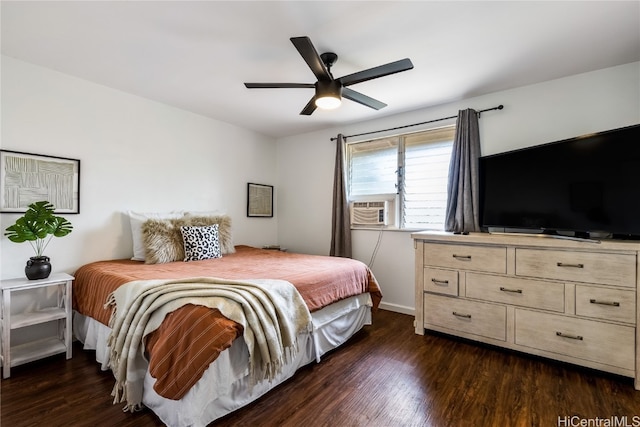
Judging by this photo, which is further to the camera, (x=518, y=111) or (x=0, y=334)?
(x=518, y=111)

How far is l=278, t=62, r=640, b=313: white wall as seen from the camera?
248 centimetres

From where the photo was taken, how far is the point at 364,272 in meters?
2.84

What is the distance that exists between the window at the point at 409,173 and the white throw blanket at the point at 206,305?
2.21 metres

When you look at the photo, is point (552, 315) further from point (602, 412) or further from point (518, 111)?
point (518, 111)

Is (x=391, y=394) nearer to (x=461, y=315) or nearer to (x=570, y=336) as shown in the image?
(x=461, y=315)

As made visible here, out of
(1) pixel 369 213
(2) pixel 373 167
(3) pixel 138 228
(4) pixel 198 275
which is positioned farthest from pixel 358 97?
(3) pixel 138 228

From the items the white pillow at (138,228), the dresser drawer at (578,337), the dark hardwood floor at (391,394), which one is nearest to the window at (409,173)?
the dresser drawer at (578,337)

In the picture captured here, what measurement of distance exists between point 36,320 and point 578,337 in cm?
387

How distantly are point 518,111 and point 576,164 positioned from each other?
90cm

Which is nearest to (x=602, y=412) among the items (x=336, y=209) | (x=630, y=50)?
(x=630, y=50)

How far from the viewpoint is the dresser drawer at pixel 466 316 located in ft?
7.97

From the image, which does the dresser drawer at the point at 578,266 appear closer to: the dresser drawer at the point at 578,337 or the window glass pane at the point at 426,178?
the dresser drawer at the point at 578,337

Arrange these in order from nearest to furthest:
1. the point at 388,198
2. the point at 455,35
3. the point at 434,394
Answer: the point at 434,394
the point at 455,35
the point at 388,198

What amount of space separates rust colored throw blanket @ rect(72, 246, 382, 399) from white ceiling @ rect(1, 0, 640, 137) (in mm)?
1674
